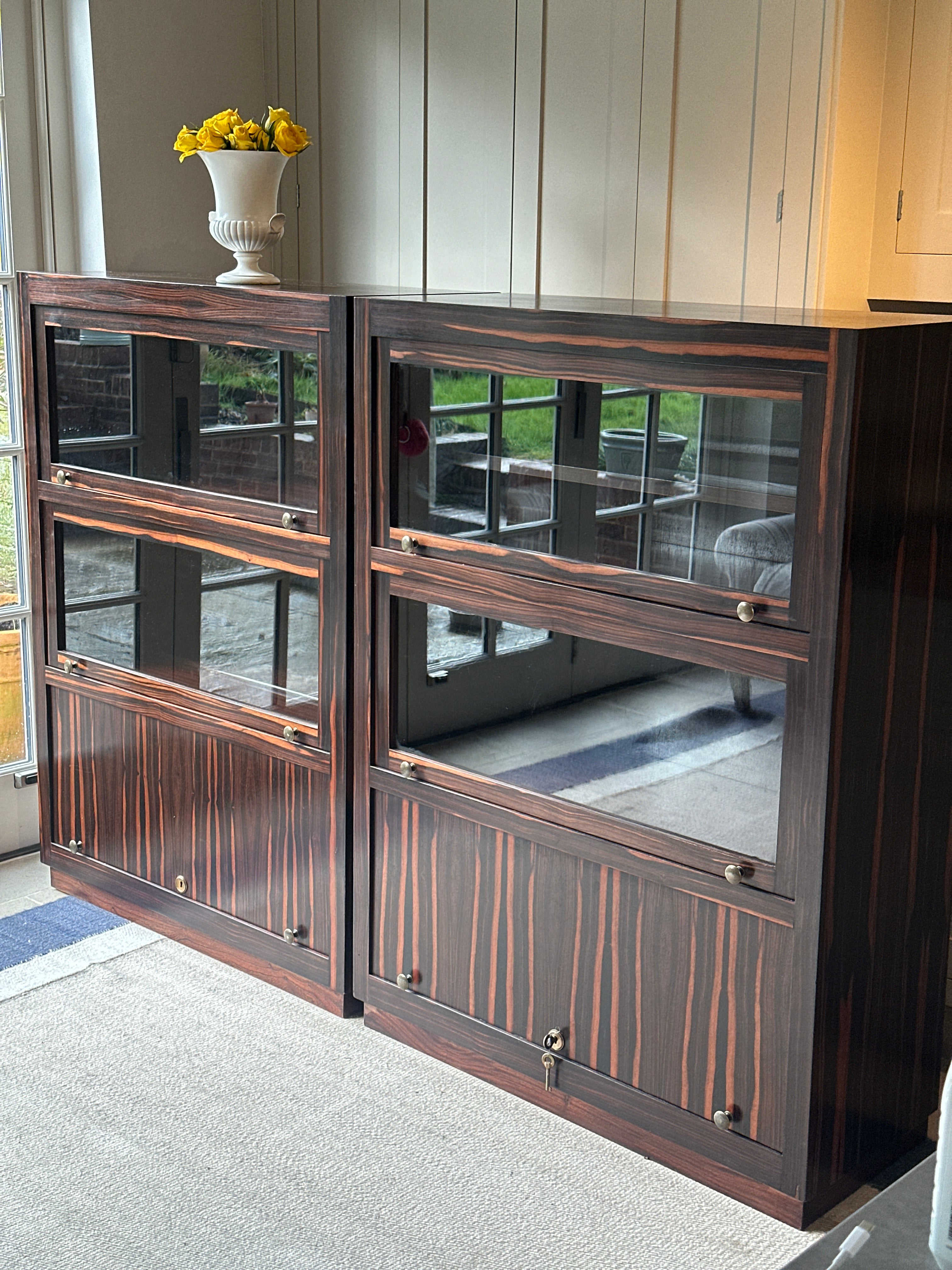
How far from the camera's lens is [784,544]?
192 cm

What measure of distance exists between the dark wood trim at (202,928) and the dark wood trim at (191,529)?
0.77 m

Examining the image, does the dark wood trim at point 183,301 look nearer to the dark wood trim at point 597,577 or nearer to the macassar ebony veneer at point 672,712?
the macassar ebony veneer at point 672,712

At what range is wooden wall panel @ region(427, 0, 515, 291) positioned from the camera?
9.21 ft

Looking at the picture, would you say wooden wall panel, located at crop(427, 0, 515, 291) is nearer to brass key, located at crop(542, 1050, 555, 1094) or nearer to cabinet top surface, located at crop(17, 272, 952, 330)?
cabinet top surface, located at crop(17, 272, 952, 330)

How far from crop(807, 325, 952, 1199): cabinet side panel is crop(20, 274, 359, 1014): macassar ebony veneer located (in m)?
0.97

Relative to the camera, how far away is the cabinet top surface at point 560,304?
6.41ft

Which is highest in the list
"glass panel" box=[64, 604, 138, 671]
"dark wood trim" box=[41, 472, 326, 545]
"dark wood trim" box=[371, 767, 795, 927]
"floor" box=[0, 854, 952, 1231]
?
"dark wood trim" box=[41, 472, 326, 545]

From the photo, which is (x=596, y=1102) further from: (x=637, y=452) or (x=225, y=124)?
(x=225, y=124)

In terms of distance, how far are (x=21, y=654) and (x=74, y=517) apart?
585mm

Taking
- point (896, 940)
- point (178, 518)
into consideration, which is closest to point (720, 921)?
point (896, 940)

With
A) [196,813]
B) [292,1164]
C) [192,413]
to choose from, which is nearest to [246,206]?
[192,413]

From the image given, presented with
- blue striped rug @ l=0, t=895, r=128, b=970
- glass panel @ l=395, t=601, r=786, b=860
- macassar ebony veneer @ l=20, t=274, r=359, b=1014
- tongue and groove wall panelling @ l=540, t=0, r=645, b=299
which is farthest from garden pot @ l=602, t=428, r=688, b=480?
blue striped rug @ l=0, t=895, r=128, b=970

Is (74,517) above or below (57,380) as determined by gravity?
below

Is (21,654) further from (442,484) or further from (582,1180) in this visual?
(582,1180)
